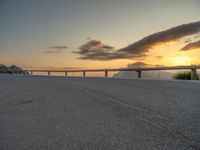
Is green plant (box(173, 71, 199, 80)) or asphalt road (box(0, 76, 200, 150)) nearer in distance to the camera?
asphalt road (box(0, 76, 200, 150))

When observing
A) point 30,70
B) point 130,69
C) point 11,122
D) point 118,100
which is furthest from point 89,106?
point 30,70

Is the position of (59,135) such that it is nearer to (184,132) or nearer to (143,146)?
(143,146)

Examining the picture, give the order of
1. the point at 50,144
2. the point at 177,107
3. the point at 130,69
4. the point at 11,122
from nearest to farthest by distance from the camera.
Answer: the point at 50,144 → the point at 11,122 → the point at 177,107 → the point at 130,69

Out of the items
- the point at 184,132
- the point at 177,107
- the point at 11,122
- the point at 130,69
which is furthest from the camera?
the point at 130,69

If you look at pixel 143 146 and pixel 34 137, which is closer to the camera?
pixel 143 146

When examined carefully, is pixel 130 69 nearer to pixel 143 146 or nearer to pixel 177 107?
pixel 177 107

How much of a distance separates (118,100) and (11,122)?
2839 mm

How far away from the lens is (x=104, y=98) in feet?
24.8

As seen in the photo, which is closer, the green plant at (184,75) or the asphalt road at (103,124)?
the asphalt road at (103,124)

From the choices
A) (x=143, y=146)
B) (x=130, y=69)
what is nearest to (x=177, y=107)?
(x=143, y=146)

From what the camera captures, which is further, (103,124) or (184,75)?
(184,75)

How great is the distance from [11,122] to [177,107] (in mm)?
3466

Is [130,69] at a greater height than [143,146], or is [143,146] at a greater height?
[130,69]

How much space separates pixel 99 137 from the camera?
160 inches
